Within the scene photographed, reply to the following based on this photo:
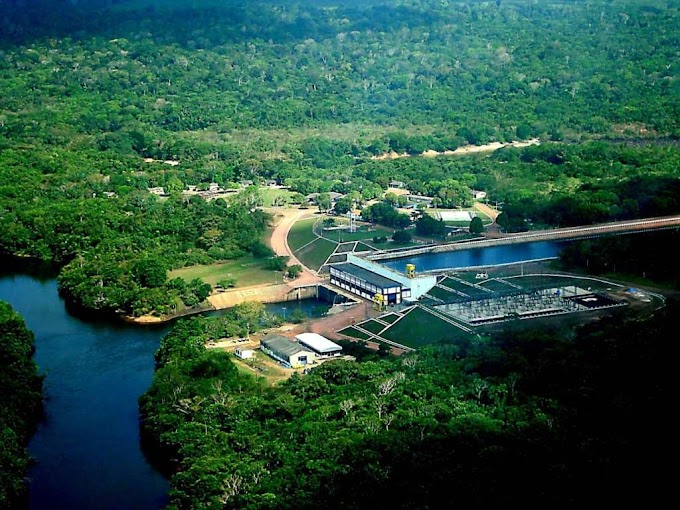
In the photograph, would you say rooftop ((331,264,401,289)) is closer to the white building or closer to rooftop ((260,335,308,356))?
the white building

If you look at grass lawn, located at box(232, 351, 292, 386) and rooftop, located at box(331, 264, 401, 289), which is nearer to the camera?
grass lawn, located at box(232, 351, 292, 386)

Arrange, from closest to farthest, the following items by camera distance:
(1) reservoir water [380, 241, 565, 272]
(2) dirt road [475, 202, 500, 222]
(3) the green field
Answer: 1. (1) reservoir water [380, 241, 565, 272]
2. (3) the green field
3. (2) dirt road [475, 202, 500, 222]

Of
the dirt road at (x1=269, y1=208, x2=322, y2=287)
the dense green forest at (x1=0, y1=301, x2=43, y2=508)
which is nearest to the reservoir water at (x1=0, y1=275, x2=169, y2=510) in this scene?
the dense green forest at (x1=0, y1=301, x2=43, y2=508)

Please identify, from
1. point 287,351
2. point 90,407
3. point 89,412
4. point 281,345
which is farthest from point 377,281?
point 89,412

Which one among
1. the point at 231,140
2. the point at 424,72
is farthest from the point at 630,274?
the point at 424,72

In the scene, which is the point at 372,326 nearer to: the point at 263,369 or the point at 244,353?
the point at 244,353

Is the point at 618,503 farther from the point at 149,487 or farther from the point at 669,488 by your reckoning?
the point at 149,487
